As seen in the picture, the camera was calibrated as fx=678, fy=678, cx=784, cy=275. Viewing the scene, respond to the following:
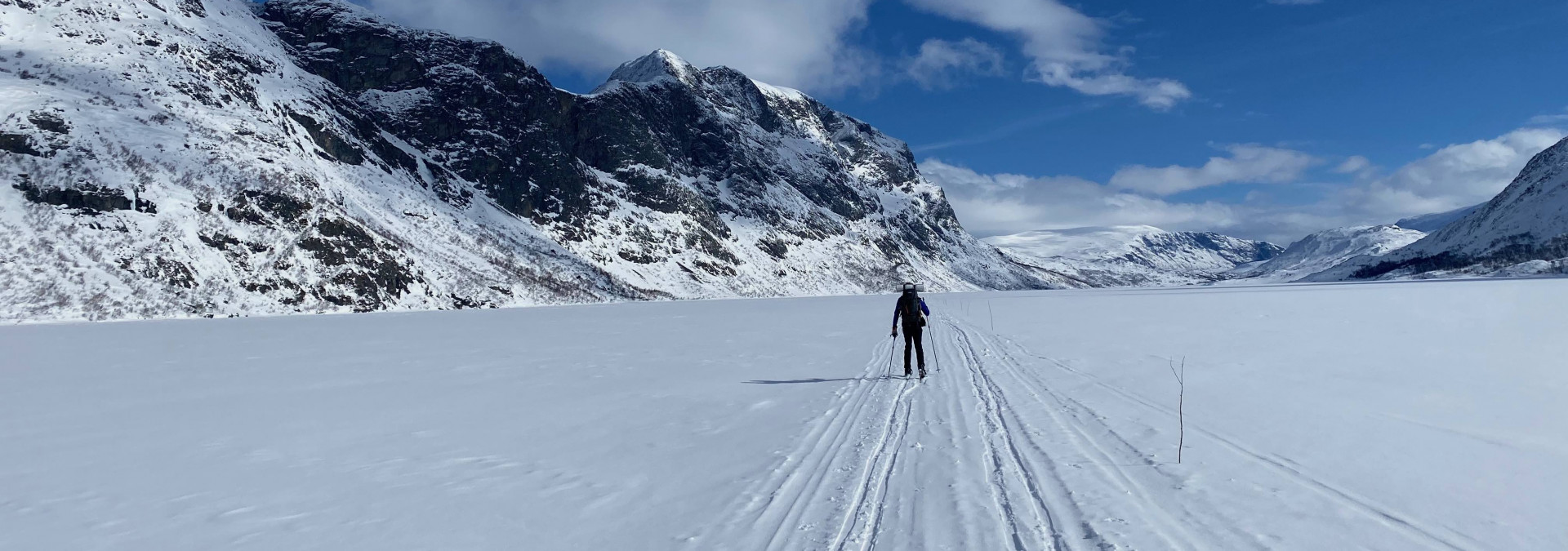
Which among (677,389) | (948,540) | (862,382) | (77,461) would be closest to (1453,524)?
(948,540)

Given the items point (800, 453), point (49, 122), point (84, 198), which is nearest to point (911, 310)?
point (800, 453)

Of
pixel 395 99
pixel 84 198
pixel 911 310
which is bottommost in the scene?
pixel 911 310

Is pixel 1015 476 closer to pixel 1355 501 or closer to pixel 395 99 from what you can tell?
pixel 1355 501

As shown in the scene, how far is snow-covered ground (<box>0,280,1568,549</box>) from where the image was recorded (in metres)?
5.71

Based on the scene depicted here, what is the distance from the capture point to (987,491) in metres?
6.70

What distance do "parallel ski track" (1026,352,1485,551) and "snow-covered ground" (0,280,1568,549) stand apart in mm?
38

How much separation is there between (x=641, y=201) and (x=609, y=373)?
128515mm

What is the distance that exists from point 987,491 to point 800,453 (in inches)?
102

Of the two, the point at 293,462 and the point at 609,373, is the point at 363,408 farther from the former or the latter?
the point at 609,373

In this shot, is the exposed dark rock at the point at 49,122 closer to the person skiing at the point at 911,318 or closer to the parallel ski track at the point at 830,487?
the person skiing at the point at 911,318

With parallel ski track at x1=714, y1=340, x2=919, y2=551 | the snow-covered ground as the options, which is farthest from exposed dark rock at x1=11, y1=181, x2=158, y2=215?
parallel ski track at x1=714, y1=340, x2=919, y2=551

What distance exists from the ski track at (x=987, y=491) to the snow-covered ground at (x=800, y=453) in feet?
0.13

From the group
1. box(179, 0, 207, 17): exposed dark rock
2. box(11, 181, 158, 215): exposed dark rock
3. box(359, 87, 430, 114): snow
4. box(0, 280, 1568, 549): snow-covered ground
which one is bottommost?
box(0, 280, 1568, 549): snow-covered ground

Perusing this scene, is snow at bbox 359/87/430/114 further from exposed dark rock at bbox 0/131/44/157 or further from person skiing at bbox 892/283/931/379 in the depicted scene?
person skiing at bbox 892/283/931/379
